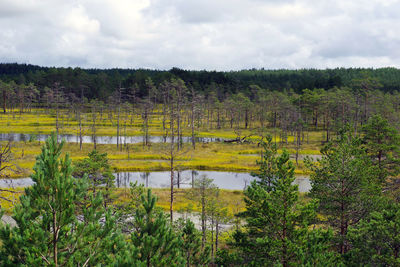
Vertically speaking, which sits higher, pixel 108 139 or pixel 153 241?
pixel 153 241

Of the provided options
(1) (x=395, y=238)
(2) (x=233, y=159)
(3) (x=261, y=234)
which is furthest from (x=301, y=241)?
(2) (x=233, y=159)

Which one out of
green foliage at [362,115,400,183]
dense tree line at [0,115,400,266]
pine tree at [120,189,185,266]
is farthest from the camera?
green foliage at [362,115,400,183]

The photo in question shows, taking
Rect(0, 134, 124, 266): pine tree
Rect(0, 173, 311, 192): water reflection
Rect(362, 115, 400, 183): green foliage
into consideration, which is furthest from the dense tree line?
Rect(0, 173, 311, 192): water reflection

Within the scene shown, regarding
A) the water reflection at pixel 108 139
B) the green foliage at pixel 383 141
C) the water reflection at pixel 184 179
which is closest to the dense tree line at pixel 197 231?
the green foliage at pixel 383 141

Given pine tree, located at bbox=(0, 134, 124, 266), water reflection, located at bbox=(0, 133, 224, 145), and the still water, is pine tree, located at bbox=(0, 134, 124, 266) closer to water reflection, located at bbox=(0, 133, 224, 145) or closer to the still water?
the still water

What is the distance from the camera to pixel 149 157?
67.1 m

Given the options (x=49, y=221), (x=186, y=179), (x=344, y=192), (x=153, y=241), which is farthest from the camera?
(x=186, y=179)

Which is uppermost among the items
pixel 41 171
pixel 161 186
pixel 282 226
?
pixel 41 171

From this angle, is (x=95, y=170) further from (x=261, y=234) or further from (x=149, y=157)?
(x=149, y=157)

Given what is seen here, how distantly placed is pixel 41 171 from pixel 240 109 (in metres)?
112

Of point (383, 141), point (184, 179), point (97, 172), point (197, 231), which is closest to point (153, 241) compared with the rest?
point (197, 231)

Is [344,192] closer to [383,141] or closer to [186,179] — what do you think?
[383,141]

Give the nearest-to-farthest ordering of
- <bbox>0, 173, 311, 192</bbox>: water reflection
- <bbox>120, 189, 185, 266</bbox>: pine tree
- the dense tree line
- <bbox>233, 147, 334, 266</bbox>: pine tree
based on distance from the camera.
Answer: the dense tree line < <bbox>120, 189, 185, 266</bbox>: pine tree < <bbox>233, 147, 334, 266</bbox>: pine tree < <bbox>0, 173, 311, 192</bbox>: water reflection

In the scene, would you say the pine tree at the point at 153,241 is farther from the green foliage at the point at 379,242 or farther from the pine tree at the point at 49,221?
the green foliage at the point at 379,242
